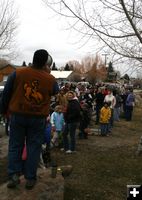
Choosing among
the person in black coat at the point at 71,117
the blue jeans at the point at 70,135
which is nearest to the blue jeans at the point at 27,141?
the person in black coat at the point at 71,117

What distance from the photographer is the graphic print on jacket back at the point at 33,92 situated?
5.47 m

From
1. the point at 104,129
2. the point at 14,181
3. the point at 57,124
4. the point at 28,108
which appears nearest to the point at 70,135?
the point at 57,124

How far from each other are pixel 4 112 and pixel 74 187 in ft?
8.61

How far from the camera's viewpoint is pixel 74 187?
7594 millimetres

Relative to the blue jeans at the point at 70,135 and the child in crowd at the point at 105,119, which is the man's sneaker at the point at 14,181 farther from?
the child in crowd at the point at 105,119

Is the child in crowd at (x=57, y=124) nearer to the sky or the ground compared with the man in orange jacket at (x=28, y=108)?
nearer to the ground

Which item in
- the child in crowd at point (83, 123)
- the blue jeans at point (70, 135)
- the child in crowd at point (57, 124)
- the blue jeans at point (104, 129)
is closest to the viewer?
the blue jeans at point (70, 135)

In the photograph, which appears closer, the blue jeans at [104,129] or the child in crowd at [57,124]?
the child in crowd at [57,124]

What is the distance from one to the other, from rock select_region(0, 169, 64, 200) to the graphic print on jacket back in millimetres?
1291

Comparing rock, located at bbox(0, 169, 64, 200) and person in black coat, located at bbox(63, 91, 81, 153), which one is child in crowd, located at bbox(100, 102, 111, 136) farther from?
rock, located at bbox(0, 169, 64, 200)

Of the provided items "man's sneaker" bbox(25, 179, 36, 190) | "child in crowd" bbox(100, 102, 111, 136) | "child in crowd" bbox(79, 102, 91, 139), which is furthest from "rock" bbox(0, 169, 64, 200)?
"child in crowd" bbox(100, 102, 111, 136)

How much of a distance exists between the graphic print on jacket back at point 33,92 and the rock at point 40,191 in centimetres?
129

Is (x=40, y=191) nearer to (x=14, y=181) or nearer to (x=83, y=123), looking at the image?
(x=14, y=181)

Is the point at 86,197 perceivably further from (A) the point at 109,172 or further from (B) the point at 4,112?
(B) the point at 4,112
